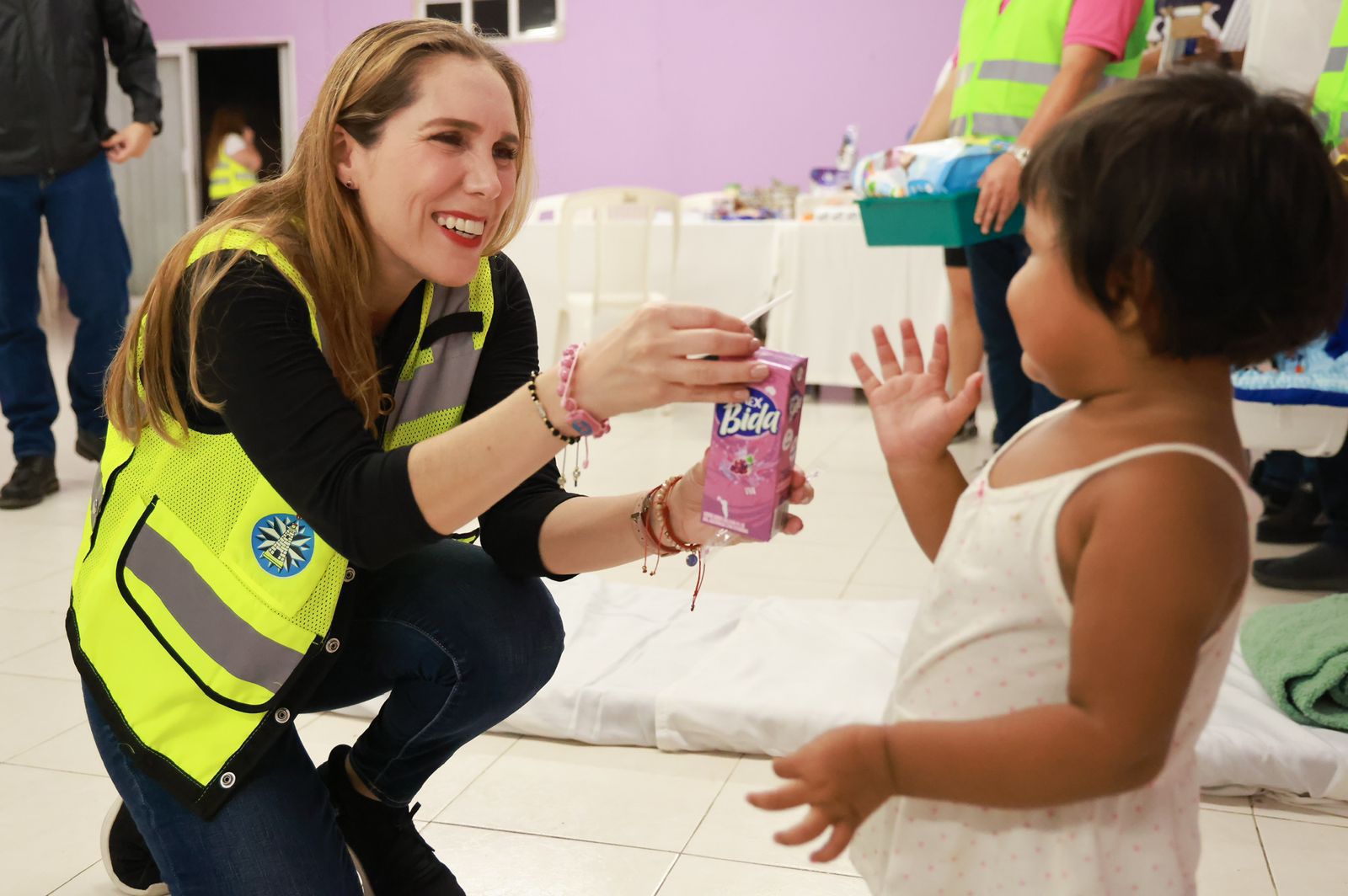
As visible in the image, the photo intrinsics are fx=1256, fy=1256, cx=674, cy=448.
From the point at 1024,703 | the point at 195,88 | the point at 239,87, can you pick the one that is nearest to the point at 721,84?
the point at 239,87

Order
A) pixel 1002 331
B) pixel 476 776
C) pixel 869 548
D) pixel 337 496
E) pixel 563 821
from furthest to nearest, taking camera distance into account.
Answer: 1. pixel 1002 331
2. pixel 869 548
3. pixel 476 776
4. pixel 563 821
5. pixel 337 496

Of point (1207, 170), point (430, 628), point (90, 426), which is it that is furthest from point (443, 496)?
point (90, 426)

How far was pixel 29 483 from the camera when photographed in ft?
11.3

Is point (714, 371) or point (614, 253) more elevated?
point (714, 371)

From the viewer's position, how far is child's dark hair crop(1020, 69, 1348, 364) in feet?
2.57

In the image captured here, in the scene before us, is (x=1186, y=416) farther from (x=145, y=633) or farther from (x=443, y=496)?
(x=145, y=633)

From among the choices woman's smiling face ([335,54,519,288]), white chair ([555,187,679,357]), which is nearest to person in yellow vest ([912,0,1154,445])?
woman's smiling face ([335,54,519,288])

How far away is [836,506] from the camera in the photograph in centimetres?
354

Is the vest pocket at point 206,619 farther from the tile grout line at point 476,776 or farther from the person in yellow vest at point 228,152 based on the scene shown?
the person in yellow vest at point 228,152

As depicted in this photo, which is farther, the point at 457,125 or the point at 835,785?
the point at 457,125

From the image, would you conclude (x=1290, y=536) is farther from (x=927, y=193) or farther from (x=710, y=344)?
(x=710, y=344)

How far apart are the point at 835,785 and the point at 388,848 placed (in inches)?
30.8

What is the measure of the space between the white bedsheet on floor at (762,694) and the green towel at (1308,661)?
0.10ft

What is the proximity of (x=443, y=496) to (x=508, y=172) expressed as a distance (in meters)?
0.43
